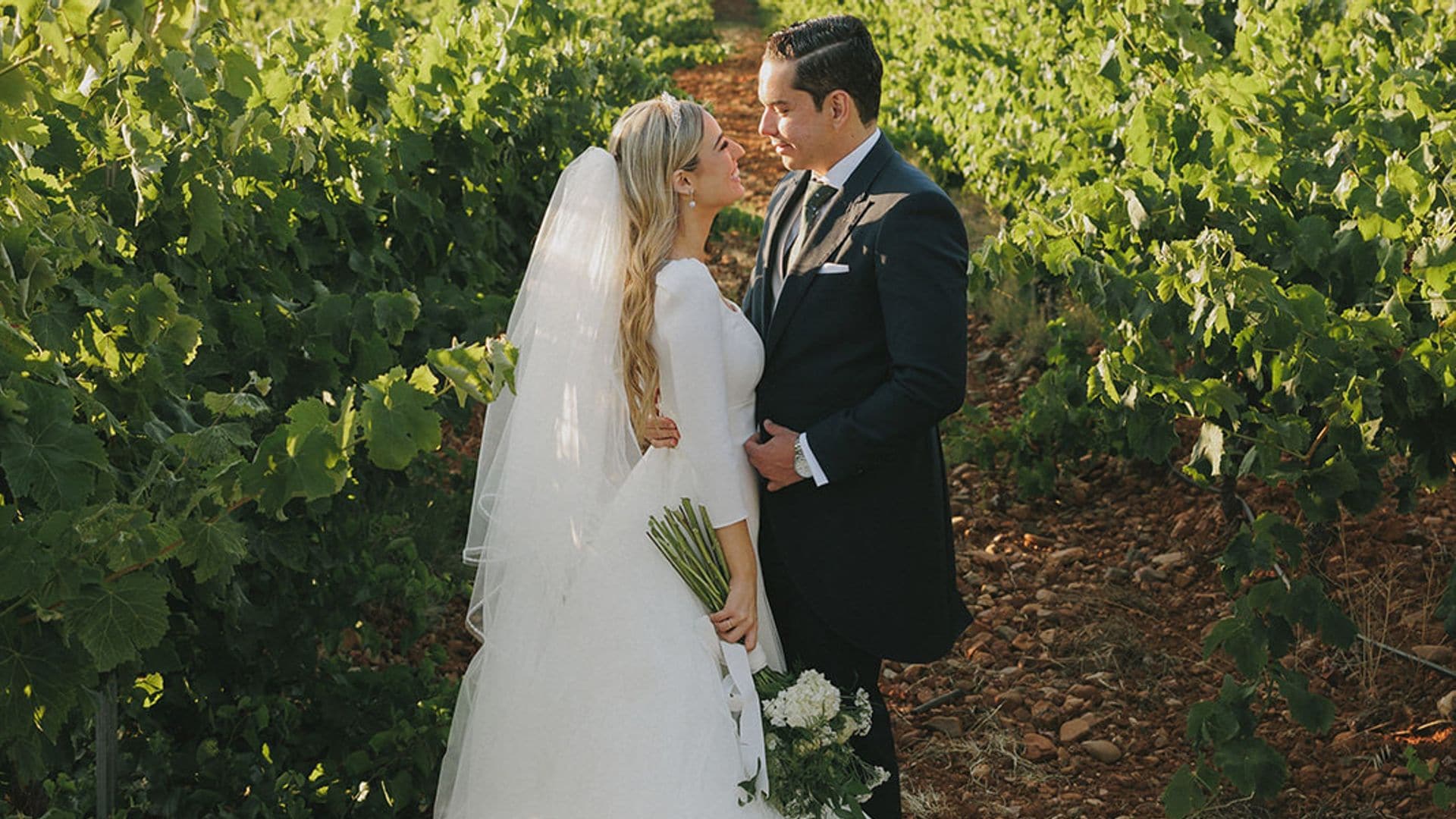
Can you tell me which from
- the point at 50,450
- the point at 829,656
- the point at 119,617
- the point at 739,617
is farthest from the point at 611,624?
the point at 50,450

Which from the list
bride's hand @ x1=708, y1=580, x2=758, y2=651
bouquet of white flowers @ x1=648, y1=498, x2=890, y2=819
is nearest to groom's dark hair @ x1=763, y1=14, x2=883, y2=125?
bouquet of white flowers @ x1=648, y1=498, x2=890, y2=819

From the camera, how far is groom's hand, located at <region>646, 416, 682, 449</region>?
3211 mm

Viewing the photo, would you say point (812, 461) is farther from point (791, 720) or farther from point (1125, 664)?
point (1125, 664)

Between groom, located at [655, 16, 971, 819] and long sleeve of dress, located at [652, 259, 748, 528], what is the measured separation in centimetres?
15

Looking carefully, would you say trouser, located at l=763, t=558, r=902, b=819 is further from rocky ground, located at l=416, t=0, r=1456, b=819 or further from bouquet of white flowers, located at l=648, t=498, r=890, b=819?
rocky ground, located at l=416, t=0, r=1456, b=819

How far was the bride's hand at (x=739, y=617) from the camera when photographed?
3.22 metres

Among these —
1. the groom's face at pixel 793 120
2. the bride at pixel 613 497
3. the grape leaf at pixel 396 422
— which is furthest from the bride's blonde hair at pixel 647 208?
the grape leaf at pixel 396 422

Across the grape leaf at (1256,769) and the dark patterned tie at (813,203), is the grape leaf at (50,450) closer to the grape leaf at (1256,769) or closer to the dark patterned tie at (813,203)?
the dark patterned tie at (813,203)

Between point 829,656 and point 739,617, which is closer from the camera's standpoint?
point 739,617

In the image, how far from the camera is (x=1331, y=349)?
339 centimetres

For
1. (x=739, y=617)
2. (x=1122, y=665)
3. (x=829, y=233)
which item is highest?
(x=829, y=233)

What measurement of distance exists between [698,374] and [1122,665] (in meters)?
2.54

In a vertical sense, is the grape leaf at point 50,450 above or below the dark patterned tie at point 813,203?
above

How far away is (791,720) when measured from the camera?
3129 millimetres
